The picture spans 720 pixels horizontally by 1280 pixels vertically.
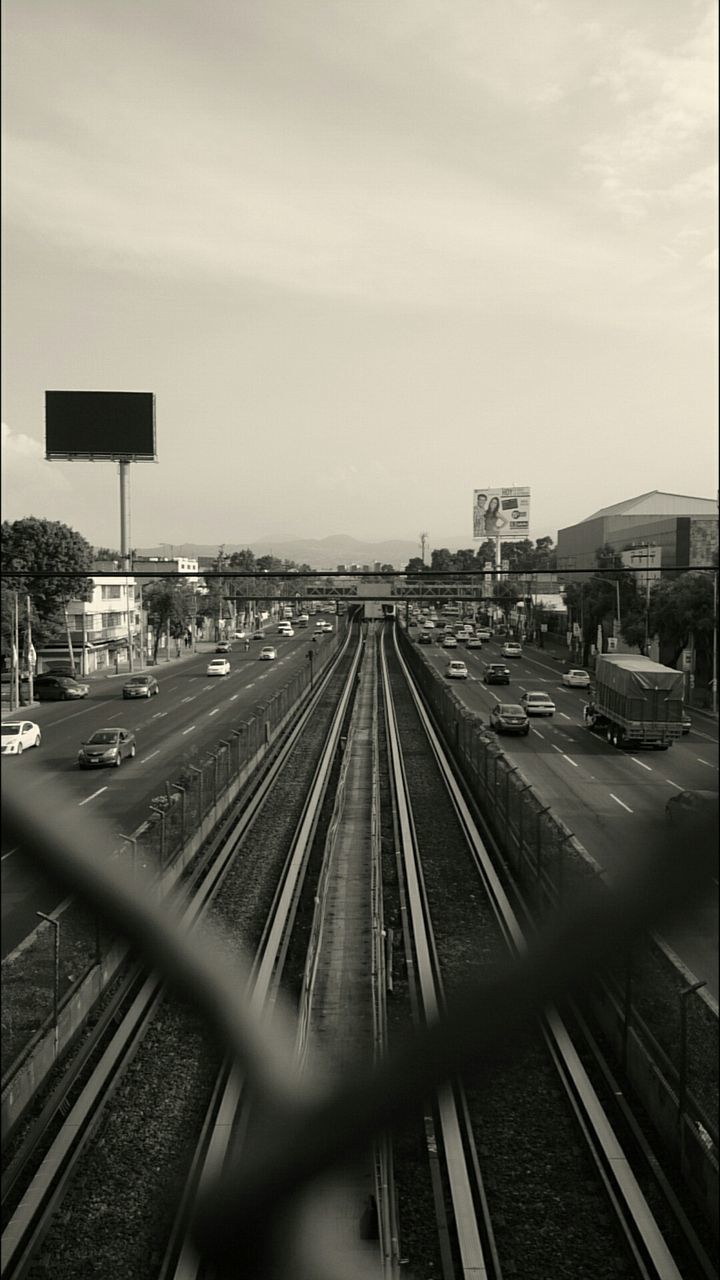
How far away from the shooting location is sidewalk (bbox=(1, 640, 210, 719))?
27875 mm

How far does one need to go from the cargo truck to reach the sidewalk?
15.8 m

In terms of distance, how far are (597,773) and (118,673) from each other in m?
27.8

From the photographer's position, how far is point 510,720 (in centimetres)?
2217

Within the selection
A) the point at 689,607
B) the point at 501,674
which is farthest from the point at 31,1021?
the point at 501,674

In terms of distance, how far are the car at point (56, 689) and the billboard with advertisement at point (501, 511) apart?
73.6 ft

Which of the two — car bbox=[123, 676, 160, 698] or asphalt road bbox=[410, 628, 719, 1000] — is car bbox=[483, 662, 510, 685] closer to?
asphalt road bbox=[410, 628, 719, 1000]

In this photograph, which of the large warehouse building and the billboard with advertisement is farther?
the billboard with advertisement

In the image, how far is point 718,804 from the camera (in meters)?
0.39

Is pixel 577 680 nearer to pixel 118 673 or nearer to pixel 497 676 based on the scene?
pixel 497 676

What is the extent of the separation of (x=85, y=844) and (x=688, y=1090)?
229 inches

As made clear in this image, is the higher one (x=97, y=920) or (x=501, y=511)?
(x=501, y=511)

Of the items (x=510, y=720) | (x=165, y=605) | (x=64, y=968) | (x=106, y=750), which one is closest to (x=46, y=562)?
(x=165, y=605)

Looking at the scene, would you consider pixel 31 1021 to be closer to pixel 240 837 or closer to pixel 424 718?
pixel 240 837

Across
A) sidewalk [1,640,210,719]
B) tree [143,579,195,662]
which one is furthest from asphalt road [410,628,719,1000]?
tree [143,579,195,662]
